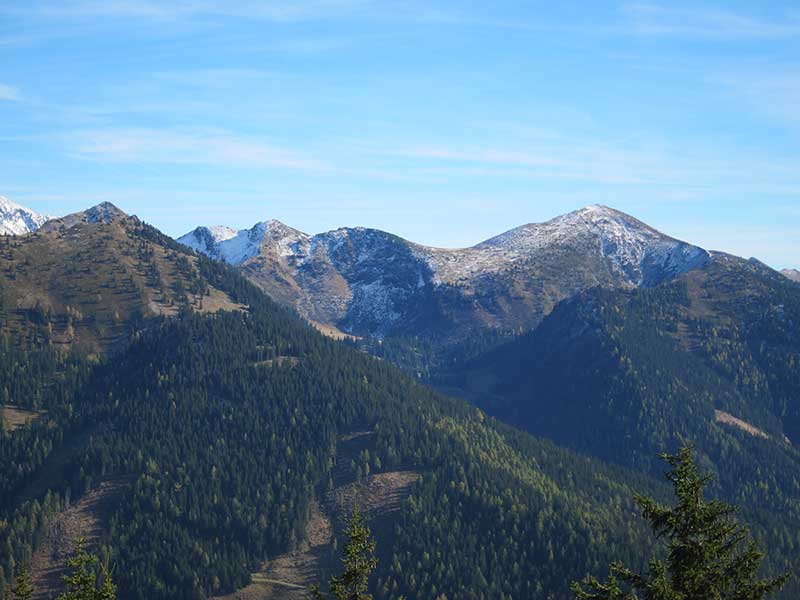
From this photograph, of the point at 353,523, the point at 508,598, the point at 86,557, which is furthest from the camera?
the point at 508,598

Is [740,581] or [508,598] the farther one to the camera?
[508,598]

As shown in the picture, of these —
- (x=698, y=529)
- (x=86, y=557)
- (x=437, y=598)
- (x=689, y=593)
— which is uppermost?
(x=698, y=529)

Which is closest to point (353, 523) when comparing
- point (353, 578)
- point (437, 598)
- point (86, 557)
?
point (353, 578)

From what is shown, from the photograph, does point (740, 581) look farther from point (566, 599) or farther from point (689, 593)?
point (566, 599)

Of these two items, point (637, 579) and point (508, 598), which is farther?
point (508, 598)

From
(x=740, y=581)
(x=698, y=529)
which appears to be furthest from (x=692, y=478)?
(x=740, y=581)

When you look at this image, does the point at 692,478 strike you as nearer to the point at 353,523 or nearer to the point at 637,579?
the point at 637,579

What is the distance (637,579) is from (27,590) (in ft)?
170

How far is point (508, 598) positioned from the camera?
199 m

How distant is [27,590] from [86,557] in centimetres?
1023

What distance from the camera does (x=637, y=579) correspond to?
42.2 m

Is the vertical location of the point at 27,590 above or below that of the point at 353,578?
below

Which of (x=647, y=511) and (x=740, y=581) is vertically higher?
(x=647, y=511)

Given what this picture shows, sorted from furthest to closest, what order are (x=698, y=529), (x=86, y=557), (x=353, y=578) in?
(x=86, y=557) → (x=353, y=578) → (x=698, y=529)
